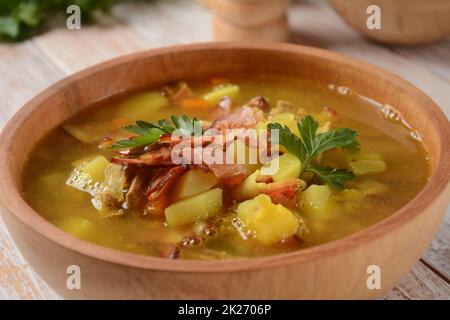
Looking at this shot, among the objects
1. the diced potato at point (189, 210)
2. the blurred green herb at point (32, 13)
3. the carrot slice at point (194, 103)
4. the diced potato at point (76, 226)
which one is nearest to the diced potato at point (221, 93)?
the carrot slice at point (194, 103)

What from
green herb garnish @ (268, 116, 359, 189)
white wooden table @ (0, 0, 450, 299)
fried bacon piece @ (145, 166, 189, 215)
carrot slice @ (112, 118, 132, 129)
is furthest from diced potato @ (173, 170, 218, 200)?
white wooden table @ (0, 0, 450, 299)

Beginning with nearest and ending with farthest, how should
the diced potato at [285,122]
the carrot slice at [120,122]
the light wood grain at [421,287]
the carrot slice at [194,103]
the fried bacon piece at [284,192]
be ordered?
the fried bacon piece at [284,192]
the light wood grain at [421,287]
the diced potato at [285,122]
the carrot slice at [120,122]
the carrot slice at [194,103]

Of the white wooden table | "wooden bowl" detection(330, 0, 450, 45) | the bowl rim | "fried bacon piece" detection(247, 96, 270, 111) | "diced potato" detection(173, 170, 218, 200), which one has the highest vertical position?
the bowl rim

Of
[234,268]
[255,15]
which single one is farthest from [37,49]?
[234,268]

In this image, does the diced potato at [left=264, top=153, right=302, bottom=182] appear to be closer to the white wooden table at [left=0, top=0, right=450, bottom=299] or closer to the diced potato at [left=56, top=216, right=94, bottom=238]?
the diced potato at [left=56, top=216, right=94, bottom=238]

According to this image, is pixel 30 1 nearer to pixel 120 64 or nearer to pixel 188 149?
pixel 120 64

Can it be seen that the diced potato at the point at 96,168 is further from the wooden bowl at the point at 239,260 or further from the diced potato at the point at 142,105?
the diced potato at the point at 142,105

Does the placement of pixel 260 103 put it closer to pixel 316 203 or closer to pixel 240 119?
pixel 240 119

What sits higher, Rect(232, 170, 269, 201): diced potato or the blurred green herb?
Rect(232, 170, 269, 201): diced potato
